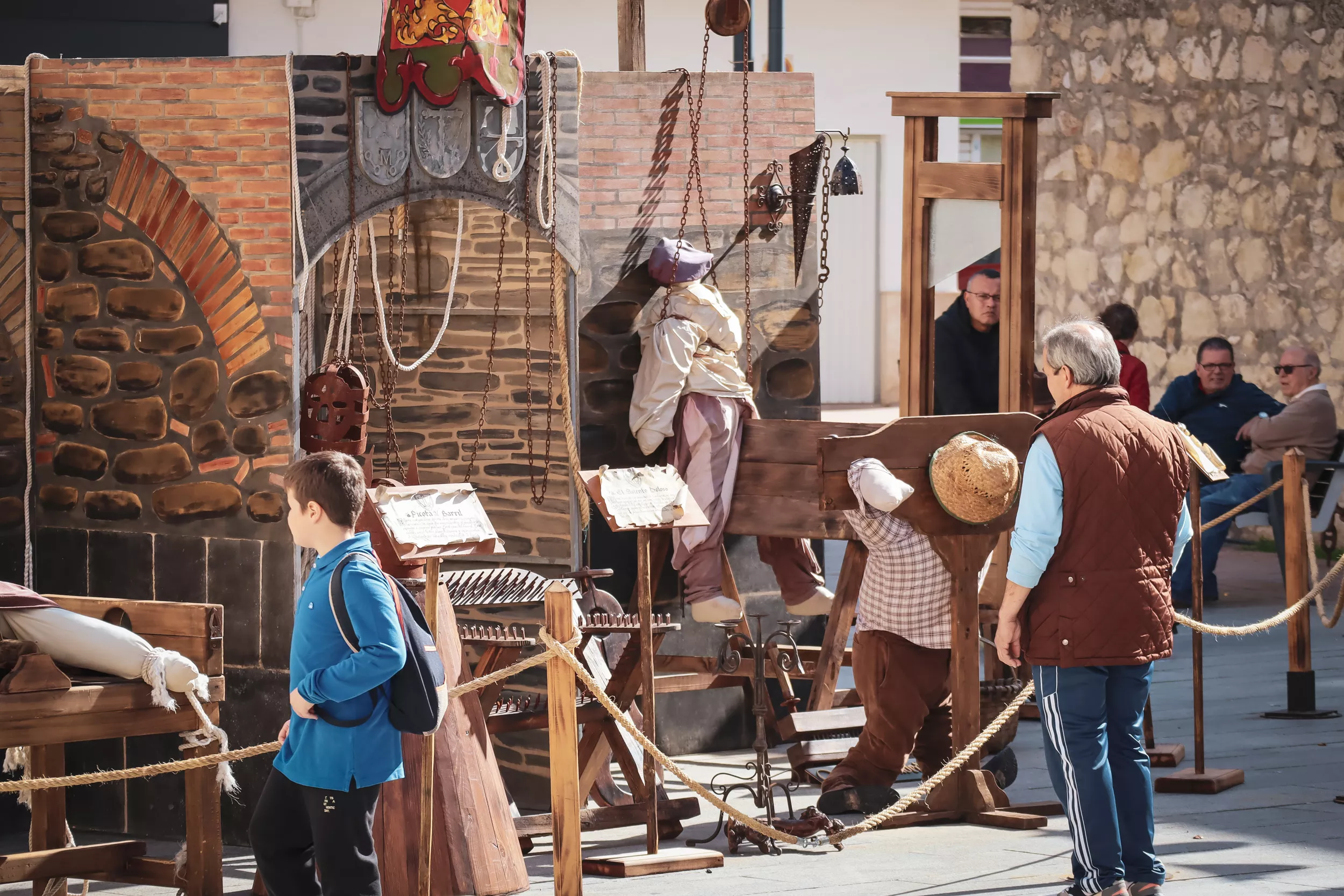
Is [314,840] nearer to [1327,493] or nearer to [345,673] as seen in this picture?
[345,673]

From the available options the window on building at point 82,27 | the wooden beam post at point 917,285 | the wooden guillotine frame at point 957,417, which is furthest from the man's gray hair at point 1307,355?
the window on building at point 82,27

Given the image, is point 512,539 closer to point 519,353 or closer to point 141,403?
point 519,353

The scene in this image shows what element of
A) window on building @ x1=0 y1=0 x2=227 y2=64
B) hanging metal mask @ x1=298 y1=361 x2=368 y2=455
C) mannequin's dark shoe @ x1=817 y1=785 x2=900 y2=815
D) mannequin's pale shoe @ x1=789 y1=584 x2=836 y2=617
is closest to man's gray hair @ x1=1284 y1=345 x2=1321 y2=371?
mannequin's pale shoe @ x1=789 y1=584 x2=836 y2=617

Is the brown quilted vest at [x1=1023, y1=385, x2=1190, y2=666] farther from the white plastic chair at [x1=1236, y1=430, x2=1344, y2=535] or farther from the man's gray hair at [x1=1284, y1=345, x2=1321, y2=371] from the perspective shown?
the man's gray hair at [x1=1284, y1=345, x2=1321, y2=371]

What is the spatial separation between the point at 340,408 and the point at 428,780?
1679 millimetres

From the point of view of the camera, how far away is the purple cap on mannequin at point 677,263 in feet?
24.3

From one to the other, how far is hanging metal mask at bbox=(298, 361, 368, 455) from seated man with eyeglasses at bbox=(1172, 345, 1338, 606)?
5.75 m

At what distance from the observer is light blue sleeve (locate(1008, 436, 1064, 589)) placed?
4.82 metres

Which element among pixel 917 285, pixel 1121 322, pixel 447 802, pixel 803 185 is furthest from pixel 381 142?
pixel 1121 322

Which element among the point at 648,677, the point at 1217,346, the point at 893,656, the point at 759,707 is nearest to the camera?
the point at 648,677

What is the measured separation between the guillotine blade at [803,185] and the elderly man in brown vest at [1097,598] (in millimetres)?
2849

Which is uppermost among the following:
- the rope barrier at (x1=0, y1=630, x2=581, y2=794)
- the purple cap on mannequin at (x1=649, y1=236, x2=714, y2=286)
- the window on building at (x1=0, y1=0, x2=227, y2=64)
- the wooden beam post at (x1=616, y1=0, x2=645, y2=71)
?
the window on building at (x1=0, y1=0, x2=227, y2=64)

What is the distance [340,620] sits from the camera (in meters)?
4.24

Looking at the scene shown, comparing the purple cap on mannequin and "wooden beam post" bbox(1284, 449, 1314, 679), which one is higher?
the purple cap on mannequin
